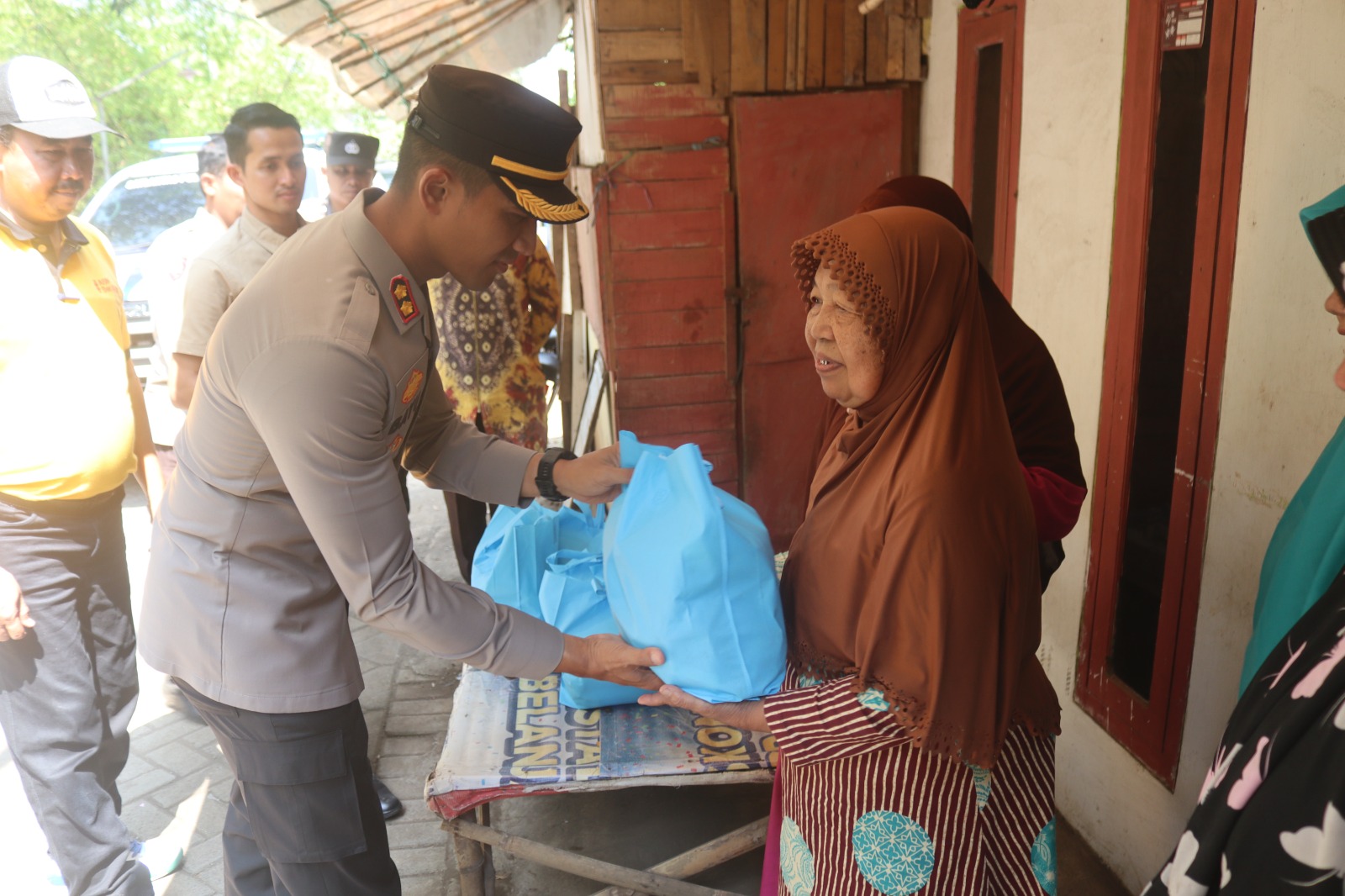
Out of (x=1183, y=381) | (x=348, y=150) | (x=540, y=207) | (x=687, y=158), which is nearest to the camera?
(x=540, y=207)

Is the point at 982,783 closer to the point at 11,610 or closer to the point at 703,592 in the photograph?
the point at 703,592

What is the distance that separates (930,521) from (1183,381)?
1.32m

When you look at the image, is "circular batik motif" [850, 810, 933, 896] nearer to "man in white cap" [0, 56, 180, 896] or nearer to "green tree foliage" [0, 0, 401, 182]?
"man in white cap" [0, 56, 180, 896]

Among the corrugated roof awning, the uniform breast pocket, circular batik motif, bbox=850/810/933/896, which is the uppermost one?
the corrugated roof awning

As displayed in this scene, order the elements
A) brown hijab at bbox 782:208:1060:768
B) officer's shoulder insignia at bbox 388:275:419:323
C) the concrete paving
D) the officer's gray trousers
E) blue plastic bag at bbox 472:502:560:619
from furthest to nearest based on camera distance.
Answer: the concrete paving, blue plastic bag at bbox 472:502:560:619, the officer's gray trousers, officer's shoulder insignia at bbox 388:275:419:323, brown hijab at bbox 782:208:1060:768

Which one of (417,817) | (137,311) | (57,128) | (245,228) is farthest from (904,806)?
(137,311)

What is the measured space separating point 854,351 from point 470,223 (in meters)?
0.78

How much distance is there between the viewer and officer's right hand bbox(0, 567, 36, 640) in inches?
98.7

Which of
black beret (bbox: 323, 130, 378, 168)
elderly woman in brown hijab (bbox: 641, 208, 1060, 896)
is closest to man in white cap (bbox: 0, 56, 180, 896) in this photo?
elderly woman in brown hijab (bbox: 641, 208, 1060, 896)

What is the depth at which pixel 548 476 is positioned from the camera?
2.51m

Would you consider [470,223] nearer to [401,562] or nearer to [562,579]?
[401,562]

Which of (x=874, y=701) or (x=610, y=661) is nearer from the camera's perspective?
(x=874, y=701)

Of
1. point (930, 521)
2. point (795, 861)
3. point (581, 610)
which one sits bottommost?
point (795, 861)

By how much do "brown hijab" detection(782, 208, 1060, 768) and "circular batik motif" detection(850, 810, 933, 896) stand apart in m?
0.22
